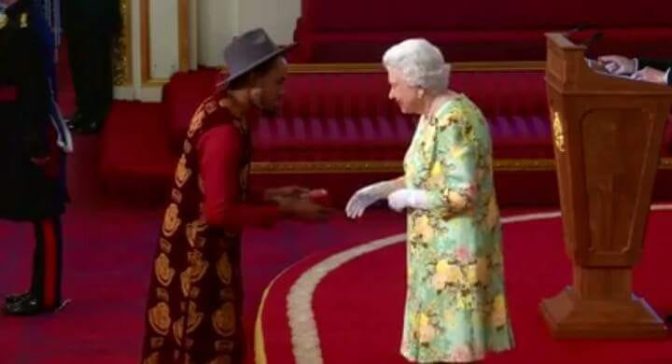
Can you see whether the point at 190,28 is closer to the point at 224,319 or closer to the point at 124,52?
the point at 124,52

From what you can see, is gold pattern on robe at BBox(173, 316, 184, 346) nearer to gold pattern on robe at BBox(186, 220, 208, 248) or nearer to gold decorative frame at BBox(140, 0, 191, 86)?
Result: gold pattern on robe at BBox(186, 220, 208, 248)

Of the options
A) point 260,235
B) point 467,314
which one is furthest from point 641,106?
point 260,235

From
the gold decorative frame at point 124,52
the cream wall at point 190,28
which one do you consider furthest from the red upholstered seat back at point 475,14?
the gold decorative frame at point 124,52

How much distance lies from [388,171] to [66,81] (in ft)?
14.5

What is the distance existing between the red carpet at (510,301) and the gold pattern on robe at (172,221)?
36.2 inches

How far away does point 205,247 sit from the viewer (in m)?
5.33

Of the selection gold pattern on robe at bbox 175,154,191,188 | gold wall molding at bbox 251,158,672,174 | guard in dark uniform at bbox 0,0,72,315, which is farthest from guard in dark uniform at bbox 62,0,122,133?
gold pattern on robe at bbox 175,154,191,188

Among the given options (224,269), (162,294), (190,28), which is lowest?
(190,28)

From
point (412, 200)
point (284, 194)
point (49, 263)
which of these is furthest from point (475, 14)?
point (412, 200)

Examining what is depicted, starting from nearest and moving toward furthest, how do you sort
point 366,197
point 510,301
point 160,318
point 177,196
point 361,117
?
point 366,197 → point 177,196 → point 160,318 → point 510,301 → point 361,117

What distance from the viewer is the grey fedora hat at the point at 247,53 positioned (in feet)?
17.2

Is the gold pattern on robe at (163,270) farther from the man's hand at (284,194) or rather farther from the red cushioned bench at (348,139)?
the red cushioned bench at (348,139)

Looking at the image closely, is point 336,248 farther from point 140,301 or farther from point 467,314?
point 467,314

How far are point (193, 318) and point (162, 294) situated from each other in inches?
5.7
